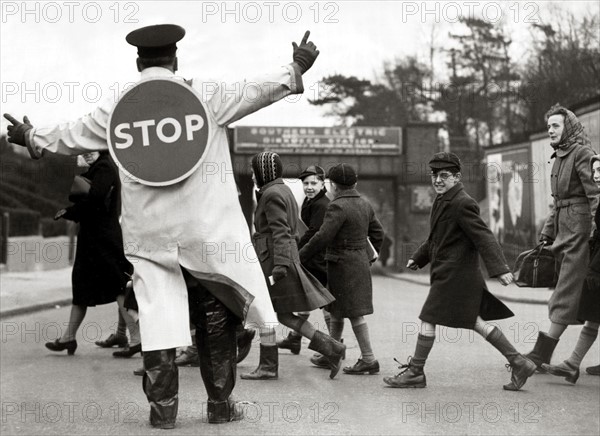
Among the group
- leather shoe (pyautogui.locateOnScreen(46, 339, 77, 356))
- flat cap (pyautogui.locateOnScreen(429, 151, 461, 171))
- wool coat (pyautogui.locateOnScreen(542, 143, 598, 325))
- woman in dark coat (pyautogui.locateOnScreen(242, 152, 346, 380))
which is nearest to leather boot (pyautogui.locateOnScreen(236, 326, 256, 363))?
woman in dark coat (pyautogui.locateOnScreen(242, 152, 346, 380))

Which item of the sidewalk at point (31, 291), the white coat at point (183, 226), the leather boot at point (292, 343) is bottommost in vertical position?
the sidewalk at point (31, 291)

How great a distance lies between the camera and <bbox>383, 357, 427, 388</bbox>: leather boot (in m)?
6.99

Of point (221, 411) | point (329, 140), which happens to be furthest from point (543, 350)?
point (329, 140)

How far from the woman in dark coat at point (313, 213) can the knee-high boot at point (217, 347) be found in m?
3.44

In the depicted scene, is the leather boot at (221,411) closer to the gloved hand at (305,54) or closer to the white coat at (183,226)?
the white coat at (183,226)

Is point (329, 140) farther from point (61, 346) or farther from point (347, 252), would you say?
point (347, 252)

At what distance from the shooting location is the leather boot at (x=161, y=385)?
5.09 meters

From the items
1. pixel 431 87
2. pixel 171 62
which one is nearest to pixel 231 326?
pixel 171 62

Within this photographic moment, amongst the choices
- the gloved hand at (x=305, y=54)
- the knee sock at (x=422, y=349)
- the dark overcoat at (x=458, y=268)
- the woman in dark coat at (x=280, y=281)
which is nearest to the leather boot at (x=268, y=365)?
the woman in dark coat at (x=280, y=281)

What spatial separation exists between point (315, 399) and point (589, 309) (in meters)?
2.36

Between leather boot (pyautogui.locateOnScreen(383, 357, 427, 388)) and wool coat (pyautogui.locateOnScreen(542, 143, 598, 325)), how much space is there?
124cm

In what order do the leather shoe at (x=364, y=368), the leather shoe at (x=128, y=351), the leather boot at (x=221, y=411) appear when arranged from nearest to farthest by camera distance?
1. the leather boot at (x=221, y=411)
2. the leather shoe at (x=364, y=368)
3. the leather shoe at (x=128, y=351)

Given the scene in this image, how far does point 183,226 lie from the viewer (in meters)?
5.19

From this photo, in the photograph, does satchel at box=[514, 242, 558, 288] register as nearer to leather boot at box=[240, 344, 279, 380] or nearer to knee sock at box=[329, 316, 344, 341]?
knee sock at box=[329, 316, 344, 341]
